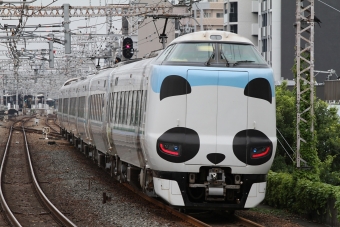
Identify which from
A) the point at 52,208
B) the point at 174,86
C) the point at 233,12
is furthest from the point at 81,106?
the point at 233,12

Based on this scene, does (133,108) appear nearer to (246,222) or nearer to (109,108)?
(246,222)

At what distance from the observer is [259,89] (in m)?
12.9

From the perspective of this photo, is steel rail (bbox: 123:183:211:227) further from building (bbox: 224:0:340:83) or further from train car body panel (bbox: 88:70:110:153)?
building (bbox: 224:0:340:83)

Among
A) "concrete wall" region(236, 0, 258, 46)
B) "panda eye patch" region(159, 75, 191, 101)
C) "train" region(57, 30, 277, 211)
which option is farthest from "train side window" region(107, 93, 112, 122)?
"concrete wall" region(236, 0, 258, 46)

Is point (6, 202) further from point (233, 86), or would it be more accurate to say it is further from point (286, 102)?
point (286, 102)

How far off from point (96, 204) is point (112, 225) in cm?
300

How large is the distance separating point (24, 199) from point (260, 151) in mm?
7089

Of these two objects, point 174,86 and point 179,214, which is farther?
point 179,214

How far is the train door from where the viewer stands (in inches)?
499

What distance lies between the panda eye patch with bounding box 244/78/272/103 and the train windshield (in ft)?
1.27

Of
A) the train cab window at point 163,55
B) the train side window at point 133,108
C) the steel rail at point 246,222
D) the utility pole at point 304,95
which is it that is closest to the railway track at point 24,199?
the train side window at point 133,108

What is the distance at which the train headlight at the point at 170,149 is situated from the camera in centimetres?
1269

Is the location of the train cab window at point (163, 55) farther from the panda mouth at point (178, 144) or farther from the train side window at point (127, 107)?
the train side window at point (127, 107)

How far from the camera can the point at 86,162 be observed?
27.8m
